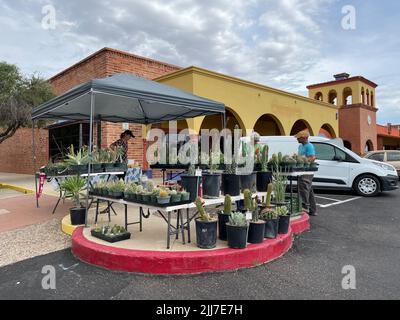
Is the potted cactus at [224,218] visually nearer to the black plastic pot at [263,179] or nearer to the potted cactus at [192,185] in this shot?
the potted cactus at [192,185]

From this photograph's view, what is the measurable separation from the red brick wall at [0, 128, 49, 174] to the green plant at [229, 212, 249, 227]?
14533mm

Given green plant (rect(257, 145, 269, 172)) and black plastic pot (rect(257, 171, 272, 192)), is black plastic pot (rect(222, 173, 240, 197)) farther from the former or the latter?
green plant (rect(257, 145, 269, 172))

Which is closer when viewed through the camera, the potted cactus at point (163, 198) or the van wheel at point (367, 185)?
the potted cactus at point (163, 198)

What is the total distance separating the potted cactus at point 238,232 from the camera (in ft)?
12.5

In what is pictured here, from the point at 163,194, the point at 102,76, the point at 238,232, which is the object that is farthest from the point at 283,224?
the point at 102,76

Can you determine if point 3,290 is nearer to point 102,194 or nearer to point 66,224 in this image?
point 102,194

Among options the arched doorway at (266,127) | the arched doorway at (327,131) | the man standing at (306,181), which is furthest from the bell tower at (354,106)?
the man standing at (306,181)

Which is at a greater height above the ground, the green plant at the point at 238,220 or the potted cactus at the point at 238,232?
the green plant at the point at 238,220

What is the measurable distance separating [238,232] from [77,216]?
2.91m

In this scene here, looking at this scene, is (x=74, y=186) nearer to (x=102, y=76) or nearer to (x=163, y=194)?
(x=163, y=194)

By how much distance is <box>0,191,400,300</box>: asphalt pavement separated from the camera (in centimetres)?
309

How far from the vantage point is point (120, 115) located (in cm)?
814

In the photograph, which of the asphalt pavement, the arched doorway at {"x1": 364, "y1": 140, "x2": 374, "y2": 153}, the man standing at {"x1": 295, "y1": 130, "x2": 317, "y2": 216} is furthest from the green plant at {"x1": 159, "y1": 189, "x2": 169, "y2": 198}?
the arched doorway at {"x1": 364, "y1": 140, "x2": 374, "y2": 153}
